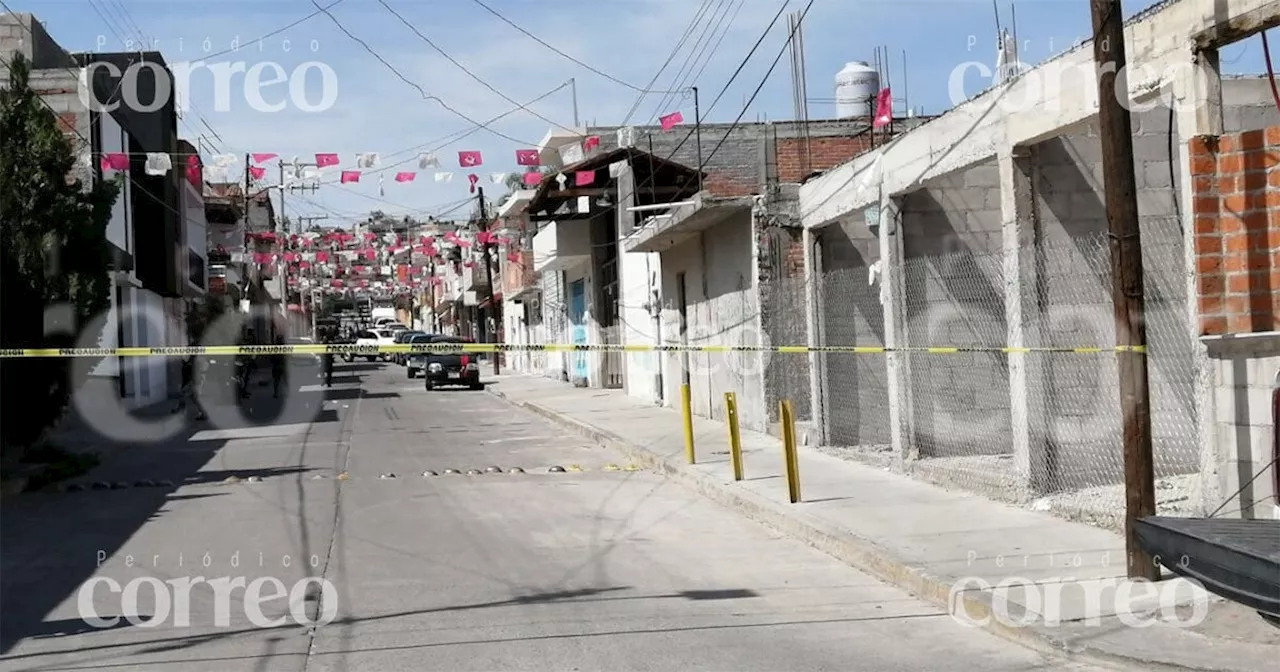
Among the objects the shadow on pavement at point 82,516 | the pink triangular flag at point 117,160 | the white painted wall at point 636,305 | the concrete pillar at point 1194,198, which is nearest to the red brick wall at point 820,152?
the white painted wall at point 636,305

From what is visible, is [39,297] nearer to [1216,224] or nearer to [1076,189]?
[1076,189]

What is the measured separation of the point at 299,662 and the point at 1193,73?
22.5 ft

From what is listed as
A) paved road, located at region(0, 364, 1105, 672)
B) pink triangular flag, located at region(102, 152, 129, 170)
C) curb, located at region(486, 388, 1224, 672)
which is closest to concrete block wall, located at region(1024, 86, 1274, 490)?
curb, located at region(486, 388, 1224, 672)

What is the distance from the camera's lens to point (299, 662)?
6809mm

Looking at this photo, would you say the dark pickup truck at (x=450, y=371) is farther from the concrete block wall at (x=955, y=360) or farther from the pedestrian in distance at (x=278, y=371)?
the concrete block wall at (x=955, y=360)

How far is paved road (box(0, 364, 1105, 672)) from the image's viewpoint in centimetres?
694

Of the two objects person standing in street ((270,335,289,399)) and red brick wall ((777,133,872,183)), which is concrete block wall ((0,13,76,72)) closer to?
person standing in street ((270,335,289,399))

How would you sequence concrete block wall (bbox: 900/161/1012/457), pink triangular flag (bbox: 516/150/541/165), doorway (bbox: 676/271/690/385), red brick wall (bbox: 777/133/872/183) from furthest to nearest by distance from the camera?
red brick wall (bbox: 777/133/872/183), pink triangular flag (bbox: 516/150/541/165), doorway (bbox: 676/271/690/385), concrete block wall (bbox: 900/161/1012/457)

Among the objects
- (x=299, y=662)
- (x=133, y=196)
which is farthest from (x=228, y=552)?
(x=133, y=196)

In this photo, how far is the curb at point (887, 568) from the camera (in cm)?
650

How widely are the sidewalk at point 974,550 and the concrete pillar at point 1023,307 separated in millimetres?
540

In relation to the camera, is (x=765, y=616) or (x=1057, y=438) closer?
(x=765, y=616)

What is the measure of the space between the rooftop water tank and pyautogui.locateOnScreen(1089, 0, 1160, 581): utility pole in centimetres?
1934

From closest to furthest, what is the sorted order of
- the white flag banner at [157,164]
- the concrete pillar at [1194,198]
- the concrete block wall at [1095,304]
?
1. the concrete pillar at [1194,198]
2. the concrete block wall at [1095,304]
3. the white flag banner at [157,164]
